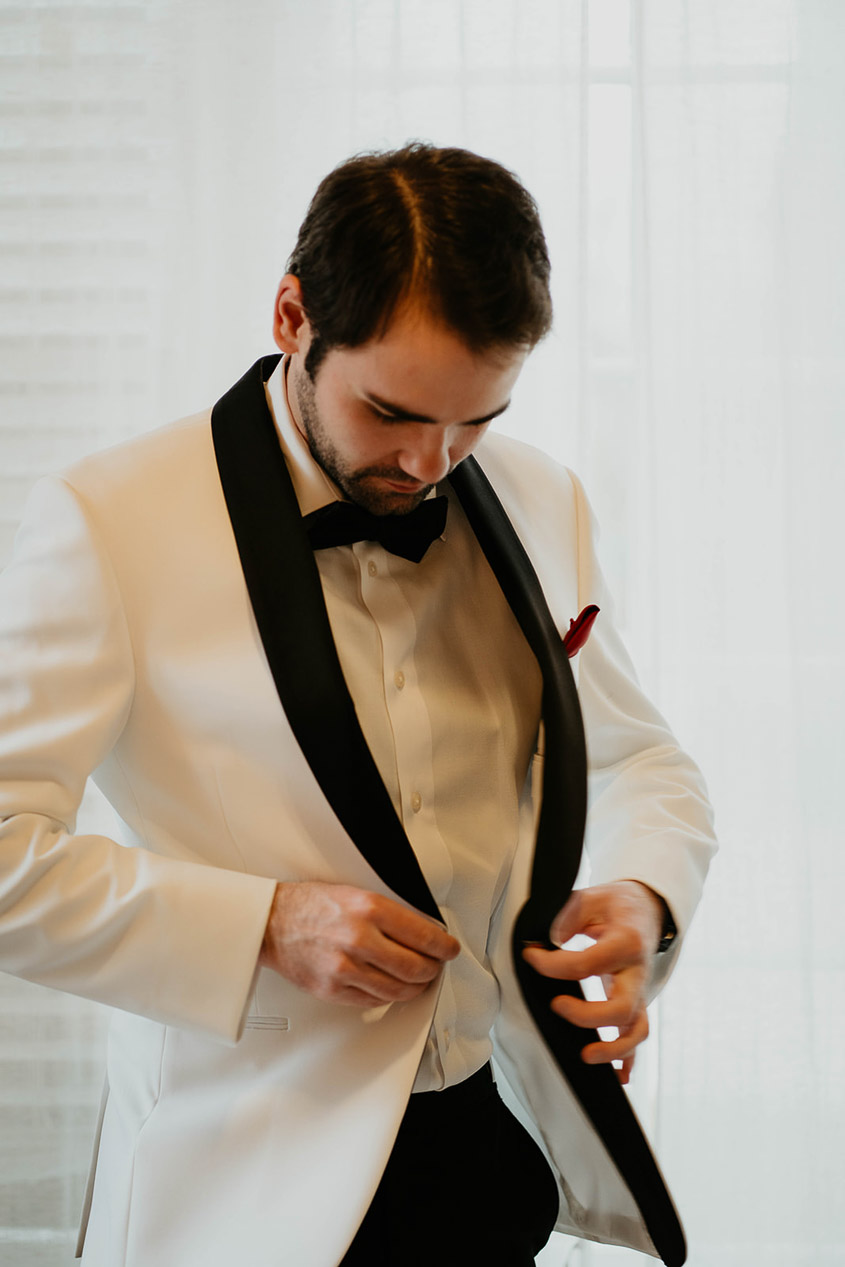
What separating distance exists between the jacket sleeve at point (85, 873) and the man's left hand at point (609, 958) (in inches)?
11.0

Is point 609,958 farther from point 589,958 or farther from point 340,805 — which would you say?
point 340,805

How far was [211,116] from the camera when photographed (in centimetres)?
204

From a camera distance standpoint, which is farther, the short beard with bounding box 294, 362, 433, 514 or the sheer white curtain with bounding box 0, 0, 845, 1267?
the sheer white curtain with bounding box 0, 0, 845, 1267

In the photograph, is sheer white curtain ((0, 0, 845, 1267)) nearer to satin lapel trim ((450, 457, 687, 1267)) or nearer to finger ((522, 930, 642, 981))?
satin lapel trim ((450, 457, 687, 1267))

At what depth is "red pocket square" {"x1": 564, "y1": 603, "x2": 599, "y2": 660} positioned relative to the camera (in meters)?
1.17

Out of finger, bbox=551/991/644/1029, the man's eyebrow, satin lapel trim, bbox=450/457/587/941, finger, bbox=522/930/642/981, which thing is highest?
the man's eyebrow

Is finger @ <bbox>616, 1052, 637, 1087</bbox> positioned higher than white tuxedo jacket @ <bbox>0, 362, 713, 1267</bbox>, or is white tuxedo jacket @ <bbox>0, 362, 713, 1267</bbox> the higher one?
white tuxedo jacket @ <bbox>0, 362, 713, 1267</bbox>

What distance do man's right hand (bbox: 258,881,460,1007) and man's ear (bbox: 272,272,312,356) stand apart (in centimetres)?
52

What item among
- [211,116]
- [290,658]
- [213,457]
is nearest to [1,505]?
[211,116]

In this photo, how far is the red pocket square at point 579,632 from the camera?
45.9 inches

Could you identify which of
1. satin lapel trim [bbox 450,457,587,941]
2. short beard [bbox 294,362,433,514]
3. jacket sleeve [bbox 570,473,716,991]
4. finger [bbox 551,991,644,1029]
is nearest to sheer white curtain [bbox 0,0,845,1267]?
jacket sleeve [bbox 570,473,716,991]

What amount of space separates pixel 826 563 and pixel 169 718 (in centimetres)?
154

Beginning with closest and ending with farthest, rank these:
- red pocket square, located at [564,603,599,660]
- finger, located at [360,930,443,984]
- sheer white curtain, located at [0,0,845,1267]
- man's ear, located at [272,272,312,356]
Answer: finger, located at [360,930,443,984], man's ear, located at [272,272,312,356], red pocket square, located at [564,603,599,660], sheer white curtain, located at [0,0,845,1267]

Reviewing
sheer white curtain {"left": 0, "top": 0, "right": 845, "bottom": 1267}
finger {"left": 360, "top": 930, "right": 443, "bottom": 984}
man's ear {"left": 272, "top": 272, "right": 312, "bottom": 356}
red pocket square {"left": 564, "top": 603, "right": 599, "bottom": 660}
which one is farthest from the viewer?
sheer white curtain {"left": 0, "top": 0, "right": 845, "bottom": 1267}
